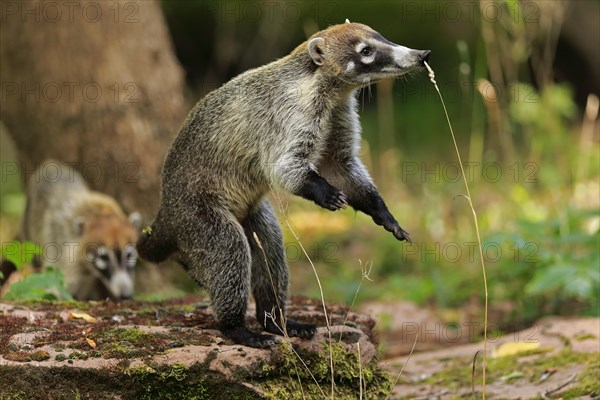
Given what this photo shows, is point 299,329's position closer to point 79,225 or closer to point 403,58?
point 403,58

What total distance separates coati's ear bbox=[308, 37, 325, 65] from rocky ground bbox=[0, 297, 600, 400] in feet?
5.80

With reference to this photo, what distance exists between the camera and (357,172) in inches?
240

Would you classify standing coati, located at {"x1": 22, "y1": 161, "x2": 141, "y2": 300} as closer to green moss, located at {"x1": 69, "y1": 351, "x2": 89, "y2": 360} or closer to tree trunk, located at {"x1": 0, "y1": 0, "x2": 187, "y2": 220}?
tree trunk, located at {"x1": 0, "y1": 0, "x2": 187, "y2": 220}

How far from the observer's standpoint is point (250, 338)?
5.50 meters

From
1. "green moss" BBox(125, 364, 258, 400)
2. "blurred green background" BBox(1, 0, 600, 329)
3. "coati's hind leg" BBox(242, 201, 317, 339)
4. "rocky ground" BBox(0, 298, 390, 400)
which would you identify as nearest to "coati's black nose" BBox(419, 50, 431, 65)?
"blurred green background" BBox(1, 0, 600, 329)

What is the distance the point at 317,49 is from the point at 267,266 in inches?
59.3

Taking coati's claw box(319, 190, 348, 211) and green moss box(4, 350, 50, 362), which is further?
coati's claw box(319, 190, 348, 211)

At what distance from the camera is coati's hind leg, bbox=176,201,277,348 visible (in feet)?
18.6

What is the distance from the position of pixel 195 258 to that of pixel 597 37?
39.3 feet

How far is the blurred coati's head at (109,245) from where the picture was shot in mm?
9680

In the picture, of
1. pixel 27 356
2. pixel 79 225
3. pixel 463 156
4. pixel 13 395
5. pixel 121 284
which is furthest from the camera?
pixel 463 156

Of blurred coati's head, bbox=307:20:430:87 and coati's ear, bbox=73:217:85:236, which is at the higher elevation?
blurred coati's head, bbox=307:20:430:87

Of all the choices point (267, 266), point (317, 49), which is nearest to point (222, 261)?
point (267, 266)

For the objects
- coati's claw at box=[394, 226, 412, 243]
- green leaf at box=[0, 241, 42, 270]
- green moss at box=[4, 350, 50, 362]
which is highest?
coati's claw at box=[394, 226, 412, 243]
